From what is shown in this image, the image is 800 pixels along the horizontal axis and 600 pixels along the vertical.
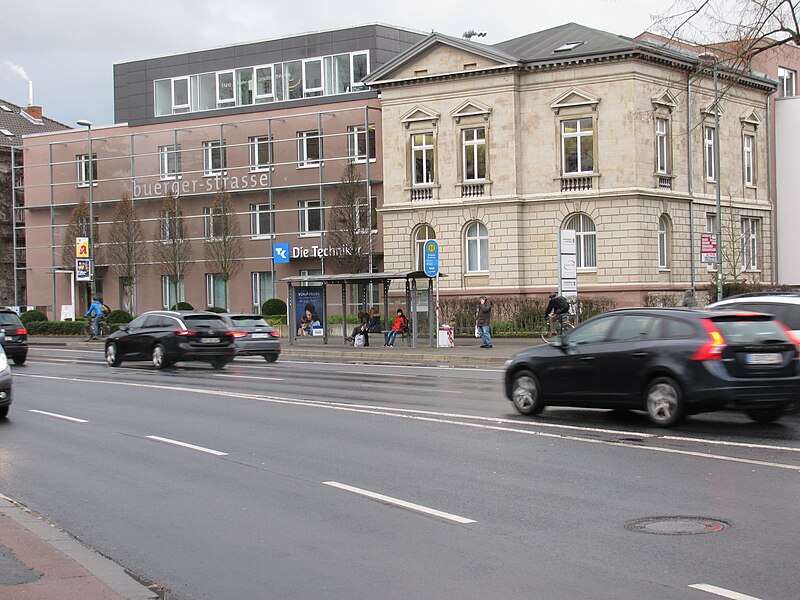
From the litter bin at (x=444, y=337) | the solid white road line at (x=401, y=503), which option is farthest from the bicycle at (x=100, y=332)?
the solid white road line at (x=401, y=503)

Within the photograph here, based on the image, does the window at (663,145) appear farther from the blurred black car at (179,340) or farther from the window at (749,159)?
the blurred black car at (179,340)

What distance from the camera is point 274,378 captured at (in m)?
24.9

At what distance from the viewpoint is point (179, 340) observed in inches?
1121

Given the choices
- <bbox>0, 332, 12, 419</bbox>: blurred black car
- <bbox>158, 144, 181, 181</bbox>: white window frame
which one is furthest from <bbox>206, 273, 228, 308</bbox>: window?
<bbox>0, 332, 12, 419</bbox>: blurred black car

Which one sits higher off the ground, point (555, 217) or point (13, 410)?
point (555, 217)

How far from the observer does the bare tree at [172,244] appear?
55769 millimetres

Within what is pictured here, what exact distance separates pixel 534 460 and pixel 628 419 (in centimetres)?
369

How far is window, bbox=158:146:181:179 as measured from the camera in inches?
2293

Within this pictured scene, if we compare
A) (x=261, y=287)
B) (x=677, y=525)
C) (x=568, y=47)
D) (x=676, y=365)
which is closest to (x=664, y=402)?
(x=676, y=365)

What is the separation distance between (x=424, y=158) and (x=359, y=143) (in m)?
6.29

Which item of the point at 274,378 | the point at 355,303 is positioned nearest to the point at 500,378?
the point at 274,378

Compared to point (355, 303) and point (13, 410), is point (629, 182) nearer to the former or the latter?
point (355, 303)

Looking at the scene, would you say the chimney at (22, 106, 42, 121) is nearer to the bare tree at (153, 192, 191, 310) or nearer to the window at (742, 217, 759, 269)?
the bare tree at (153, 192, 191, 310)

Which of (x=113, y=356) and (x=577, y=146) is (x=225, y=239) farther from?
(x=113, y=356)
